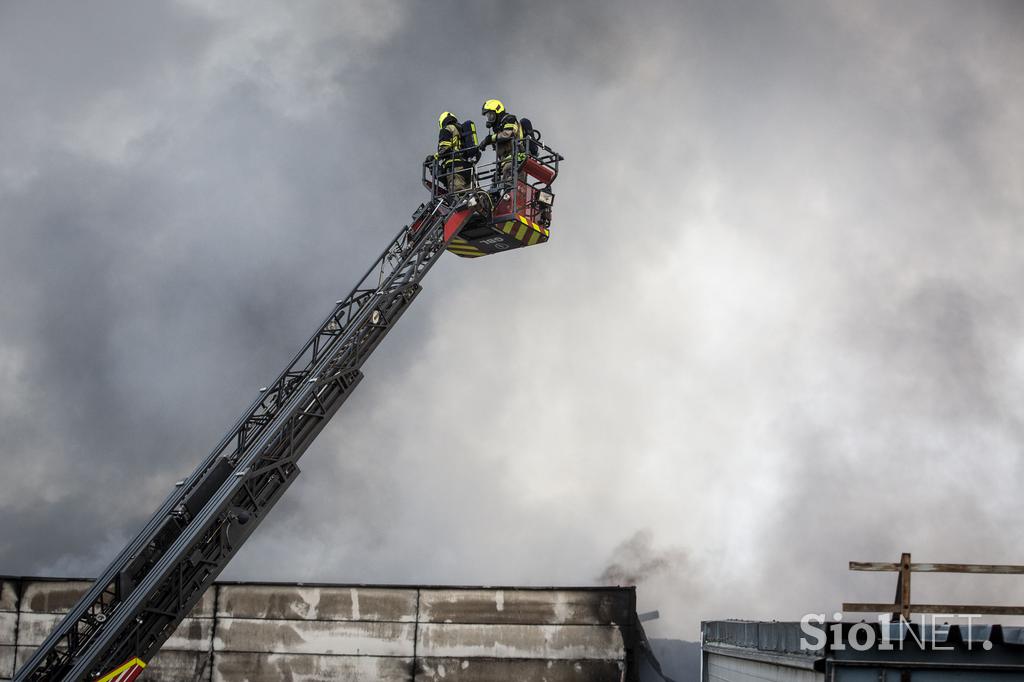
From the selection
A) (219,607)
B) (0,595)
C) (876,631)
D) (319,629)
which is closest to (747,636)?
(876,631)

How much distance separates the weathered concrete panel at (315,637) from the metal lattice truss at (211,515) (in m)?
7.92

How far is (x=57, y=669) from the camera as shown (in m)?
13.1

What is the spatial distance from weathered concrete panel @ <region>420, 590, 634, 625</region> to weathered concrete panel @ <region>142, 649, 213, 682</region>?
4.92m

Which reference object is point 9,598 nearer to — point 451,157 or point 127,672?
point 127,672

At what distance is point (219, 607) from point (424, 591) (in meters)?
4.59

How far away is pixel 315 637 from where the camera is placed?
22.2m

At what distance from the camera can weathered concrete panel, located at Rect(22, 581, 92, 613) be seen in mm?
22812

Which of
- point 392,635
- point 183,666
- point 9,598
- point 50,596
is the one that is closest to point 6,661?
point 9,598

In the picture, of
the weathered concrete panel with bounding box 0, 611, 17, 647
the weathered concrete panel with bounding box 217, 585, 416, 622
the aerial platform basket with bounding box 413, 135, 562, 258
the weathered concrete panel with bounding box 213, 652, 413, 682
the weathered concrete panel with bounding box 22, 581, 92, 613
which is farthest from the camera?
the weathered concrete panel with bounding box 0, 611, 17, 647

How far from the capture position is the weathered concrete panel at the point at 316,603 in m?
22.0

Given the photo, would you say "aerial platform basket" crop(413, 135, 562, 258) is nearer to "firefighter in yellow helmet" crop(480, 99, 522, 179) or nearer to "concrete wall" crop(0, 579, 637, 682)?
"firefighter in yellow helmet" crop(480, 99, 522, 179)

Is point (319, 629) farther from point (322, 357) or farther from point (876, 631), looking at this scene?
point (876, 631)

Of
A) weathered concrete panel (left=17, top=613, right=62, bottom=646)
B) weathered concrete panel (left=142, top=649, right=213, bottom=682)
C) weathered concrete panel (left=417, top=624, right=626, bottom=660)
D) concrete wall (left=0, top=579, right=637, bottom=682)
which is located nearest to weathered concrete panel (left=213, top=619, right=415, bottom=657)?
concrete wall (left=0, top=579, right=637, bottom=682)

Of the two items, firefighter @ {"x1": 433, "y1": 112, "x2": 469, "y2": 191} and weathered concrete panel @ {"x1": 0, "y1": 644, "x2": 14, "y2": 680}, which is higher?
firefighter @ {"x1": 433, "y1": 112, "x2": 469, "y2": 191}
